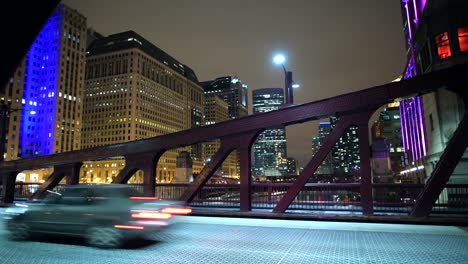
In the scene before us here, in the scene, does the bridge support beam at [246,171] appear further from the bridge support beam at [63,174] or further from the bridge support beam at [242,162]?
the bridge support beam at [63,174]

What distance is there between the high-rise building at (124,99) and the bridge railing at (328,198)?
→ 442 feet

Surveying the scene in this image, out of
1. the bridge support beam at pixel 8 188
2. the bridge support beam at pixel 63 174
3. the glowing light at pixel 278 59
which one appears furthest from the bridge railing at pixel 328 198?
the bridge support beam at pixel 8 188

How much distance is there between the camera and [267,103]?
1714 inches

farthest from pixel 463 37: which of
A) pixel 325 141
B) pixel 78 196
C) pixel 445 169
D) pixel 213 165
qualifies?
pixel 78 196

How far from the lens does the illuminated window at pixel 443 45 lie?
30536 mm

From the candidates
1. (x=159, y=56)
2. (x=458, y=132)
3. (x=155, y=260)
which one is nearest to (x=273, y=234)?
(x=155, y=260)

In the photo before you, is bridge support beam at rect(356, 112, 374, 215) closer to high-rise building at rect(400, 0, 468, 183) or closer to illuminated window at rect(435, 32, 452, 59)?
high-rise building at rect(400, 0, 468, 183)

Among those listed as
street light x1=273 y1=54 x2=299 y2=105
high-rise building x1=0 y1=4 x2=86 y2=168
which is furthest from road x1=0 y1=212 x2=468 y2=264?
high-rise building x1=0 y1=4 x2=86 y2=168

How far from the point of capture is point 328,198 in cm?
1678

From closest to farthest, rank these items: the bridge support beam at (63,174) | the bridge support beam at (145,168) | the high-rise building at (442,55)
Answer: the bridge support beam at (145,168) < the bridge support beam at (63,174) < the high-rise building at (442,55)

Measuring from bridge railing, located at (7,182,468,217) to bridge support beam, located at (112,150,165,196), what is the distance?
2.24 meters

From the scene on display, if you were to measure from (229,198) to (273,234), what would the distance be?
26.2 ft

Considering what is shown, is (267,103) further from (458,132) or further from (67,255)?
(67,255)

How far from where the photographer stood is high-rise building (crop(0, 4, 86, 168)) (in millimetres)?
134750
